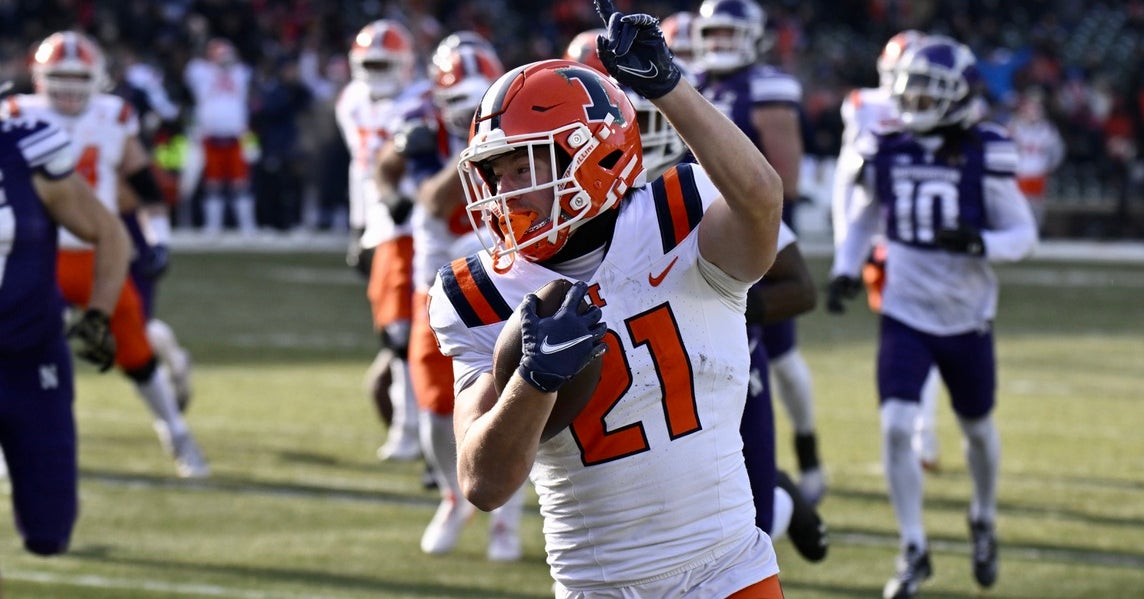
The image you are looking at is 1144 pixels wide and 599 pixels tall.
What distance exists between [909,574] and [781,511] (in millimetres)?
1060

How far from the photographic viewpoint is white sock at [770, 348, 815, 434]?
6824 mm

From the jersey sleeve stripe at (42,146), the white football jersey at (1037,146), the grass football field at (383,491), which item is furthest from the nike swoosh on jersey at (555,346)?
the white football jersey at (1037,146)

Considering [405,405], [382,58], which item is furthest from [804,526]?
[382,58]

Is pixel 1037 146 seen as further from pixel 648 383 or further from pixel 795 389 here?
pixel 648 383

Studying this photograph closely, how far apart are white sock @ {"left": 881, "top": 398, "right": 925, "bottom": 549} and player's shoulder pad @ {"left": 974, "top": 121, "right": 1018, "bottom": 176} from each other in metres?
0.86

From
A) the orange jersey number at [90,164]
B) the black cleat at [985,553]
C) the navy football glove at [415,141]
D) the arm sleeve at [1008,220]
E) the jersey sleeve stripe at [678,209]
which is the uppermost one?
the jersey sleeve stripe at [678,209]

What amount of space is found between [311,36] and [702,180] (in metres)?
18.7

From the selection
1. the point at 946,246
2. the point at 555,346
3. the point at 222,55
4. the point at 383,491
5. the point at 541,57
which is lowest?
the point at 541,57

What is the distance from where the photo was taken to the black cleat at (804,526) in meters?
4.54

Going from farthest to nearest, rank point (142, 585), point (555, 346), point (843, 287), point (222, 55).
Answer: point (222, 55) → point (843, 287) → point (142, 585) → point (555, 346)

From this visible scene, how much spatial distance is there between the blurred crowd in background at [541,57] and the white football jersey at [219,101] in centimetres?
16

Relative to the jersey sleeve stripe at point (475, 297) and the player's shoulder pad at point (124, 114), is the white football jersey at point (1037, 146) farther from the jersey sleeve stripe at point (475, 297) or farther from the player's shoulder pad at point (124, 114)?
the jersey sleeve stripe at point (475, 297)

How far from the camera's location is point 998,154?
5762 mm

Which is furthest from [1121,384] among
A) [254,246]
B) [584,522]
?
[254,246]
